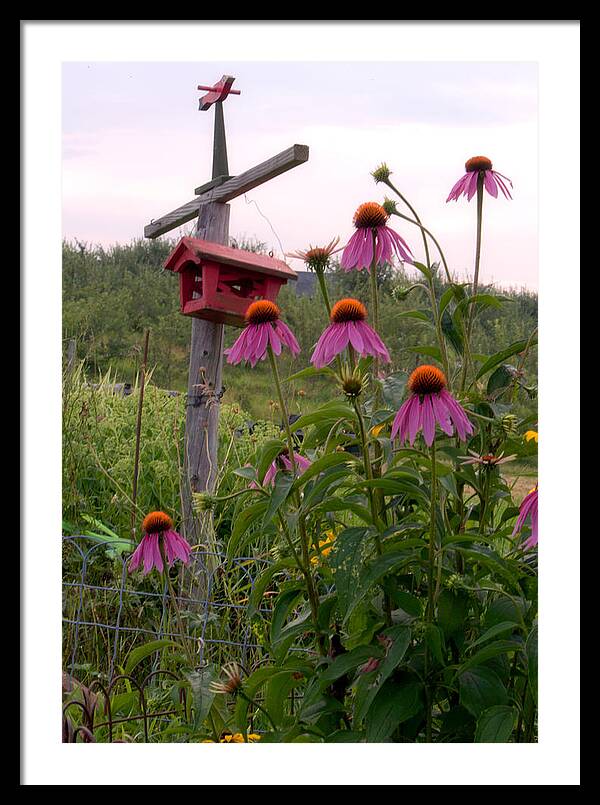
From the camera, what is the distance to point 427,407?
1096 mm

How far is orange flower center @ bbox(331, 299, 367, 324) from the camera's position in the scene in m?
1.19

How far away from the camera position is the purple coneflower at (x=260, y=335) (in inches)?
50.3

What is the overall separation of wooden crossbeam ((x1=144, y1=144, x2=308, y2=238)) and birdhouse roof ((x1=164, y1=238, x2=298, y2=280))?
0.21m

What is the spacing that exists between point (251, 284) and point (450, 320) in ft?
3.97

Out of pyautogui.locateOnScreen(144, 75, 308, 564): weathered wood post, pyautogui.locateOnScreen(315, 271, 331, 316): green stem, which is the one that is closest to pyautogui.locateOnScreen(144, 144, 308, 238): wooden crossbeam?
pyautogui.locateOnScreen(144, 75, 308, 564): weathered wood post

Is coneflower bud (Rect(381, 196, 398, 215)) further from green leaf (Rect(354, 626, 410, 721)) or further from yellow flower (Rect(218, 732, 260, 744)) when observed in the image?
yellow flower (Rect(218, 732, 260, 744))

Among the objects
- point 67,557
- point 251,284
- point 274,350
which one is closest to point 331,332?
point 274,350

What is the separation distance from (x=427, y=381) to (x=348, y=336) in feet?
0.50

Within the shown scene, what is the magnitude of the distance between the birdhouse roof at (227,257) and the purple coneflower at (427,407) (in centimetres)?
→ 142

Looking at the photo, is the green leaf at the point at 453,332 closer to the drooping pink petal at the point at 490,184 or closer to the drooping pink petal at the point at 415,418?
the drooping pink petal at the point at 490,184

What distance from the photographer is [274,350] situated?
126cm

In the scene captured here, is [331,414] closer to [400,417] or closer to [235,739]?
[400,417]

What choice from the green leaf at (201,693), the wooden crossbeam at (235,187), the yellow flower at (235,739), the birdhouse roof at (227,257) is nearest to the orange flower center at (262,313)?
the green leaf at (201,693)
